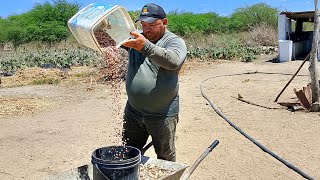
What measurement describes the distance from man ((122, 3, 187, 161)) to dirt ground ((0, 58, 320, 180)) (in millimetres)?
1581

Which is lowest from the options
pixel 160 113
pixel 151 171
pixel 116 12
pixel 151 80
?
pixel 151 171

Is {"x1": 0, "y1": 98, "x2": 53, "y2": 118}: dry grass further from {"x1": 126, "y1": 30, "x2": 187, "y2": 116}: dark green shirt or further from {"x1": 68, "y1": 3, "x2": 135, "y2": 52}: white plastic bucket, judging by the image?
{"x1": 68, "y1": 3, "x2": 135, "y2": 52}: white plastic bucket

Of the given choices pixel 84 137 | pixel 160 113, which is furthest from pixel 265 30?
pixel 160 113

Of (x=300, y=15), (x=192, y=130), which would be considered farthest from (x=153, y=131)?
(x=300, y=15)

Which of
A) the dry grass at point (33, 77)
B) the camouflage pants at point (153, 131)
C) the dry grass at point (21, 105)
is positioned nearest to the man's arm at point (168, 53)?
the camouflage pants at point (153, 131)

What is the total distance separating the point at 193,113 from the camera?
28.2 feet

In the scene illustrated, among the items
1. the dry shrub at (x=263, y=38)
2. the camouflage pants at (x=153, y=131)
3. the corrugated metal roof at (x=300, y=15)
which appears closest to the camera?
the camouflage pants at (x=153, y=131)

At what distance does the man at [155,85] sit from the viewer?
346 cm

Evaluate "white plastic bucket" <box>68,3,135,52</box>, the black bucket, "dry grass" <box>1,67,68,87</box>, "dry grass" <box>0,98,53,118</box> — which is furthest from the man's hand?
"dry grass" <box>1,67,68,87</box>

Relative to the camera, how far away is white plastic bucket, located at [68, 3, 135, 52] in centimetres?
311

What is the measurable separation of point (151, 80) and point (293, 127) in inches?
178

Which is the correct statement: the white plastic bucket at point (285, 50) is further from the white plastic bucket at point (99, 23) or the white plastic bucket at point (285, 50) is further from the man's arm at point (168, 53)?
the white plastic bucket at point (99, 23)

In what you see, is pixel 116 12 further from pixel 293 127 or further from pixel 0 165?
pixel 293 127

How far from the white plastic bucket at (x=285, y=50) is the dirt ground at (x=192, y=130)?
19.0 ft
